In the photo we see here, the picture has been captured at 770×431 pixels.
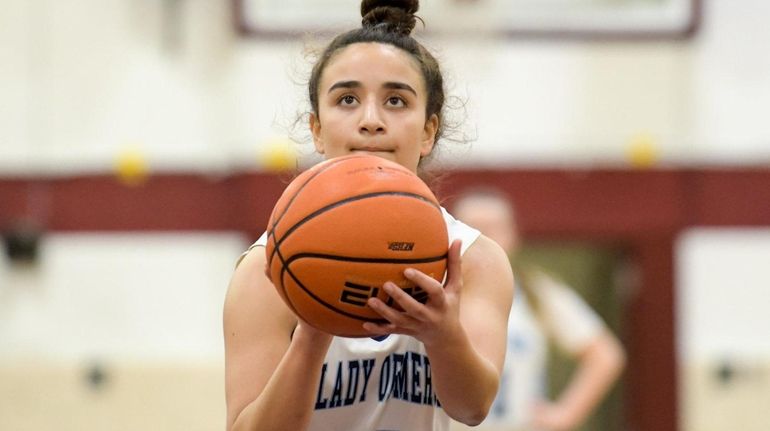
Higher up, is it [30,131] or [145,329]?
[30,131]

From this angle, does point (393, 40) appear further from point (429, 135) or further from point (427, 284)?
point (427, 284)

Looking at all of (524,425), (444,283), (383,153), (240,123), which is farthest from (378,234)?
(240,123)

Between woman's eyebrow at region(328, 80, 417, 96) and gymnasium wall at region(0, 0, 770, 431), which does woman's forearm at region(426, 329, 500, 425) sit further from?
gymnasium wall at region(0, 0, 770, 431)

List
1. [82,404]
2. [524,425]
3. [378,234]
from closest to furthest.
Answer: [378,234] → [524,425] → [82,404]

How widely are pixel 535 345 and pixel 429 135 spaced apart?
257 centimetres

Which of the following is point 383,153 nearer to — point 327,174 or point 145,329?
point 327,174

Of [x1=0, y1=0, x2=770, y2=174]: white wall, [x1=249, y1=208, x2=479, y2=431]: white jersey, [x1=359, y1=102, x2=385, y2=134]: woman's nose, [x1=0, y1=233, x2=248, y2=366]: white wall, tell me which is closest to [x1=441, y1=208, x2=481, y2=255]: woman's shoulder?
[x1=249, y1=208, x2=479, y2=431]: white jersey

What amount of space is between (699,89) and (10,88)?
366 cm

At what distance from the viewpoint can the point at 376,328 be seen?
→ 6.84 feet

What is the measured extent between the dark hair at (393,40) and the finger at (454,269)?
547 mm

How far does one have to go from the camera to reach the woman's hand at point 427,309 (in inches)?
79.9

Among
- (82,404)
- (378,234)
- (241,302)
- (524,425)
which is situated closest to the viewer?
(378,234)

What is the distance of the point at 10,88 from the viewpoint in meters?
6.67

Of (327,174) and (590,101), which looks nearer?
(327,174)
